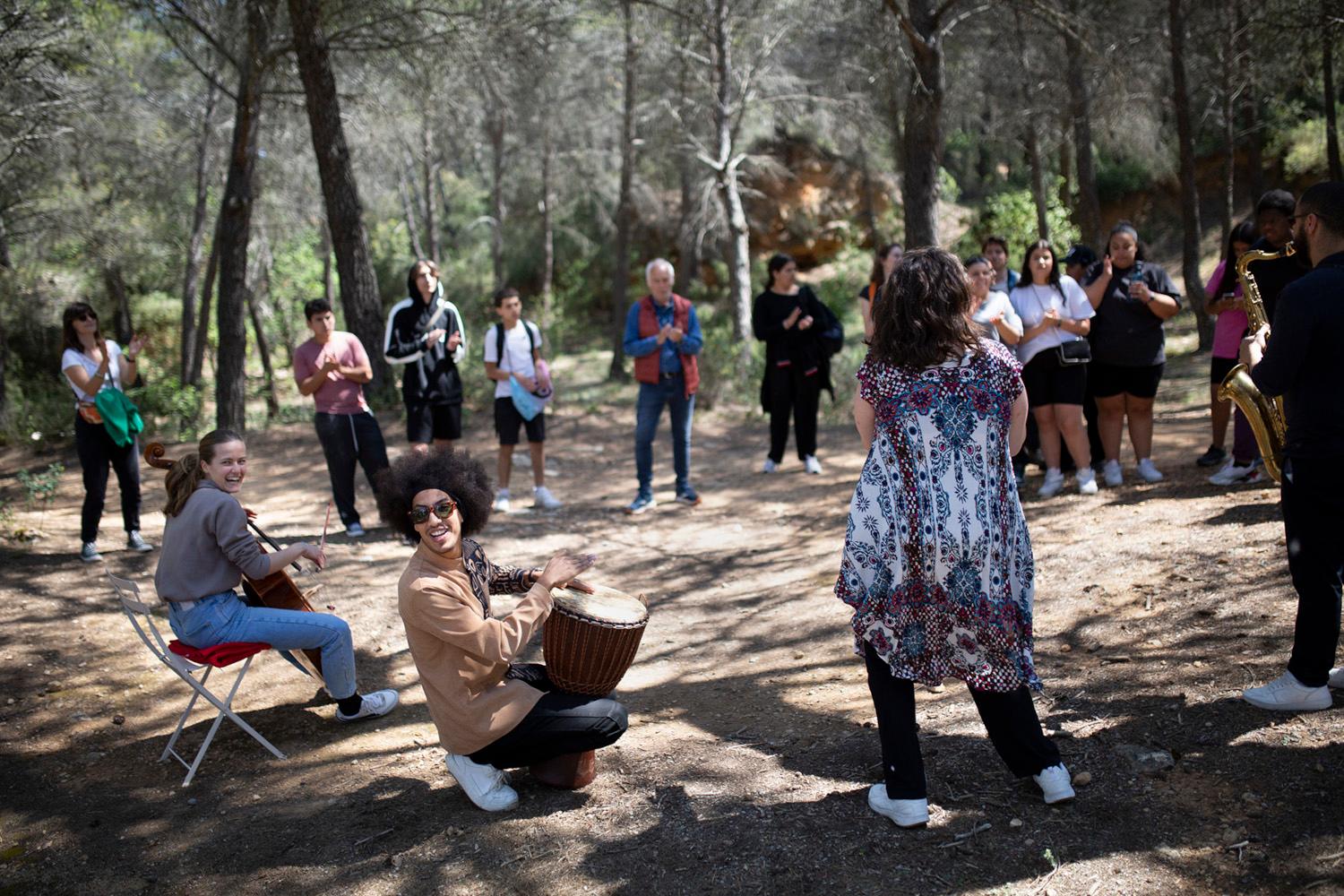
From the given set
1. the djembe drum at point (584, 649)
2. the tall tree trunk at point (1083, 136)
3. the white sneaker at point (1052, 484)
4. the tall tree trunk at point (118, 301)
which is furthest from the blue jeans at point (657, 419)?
the tall tree trunk at point (118, 301)

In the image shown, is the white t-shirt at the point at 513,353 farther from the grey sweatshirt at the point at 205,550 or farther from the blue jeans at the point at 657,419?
the grey sweatshirt at the point at 205,550

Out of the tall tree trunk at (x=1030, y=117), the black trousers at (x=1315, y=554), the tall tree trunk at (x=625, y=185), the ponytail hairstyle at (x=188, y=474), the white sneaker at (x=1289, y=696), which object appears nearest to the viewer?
the black trousers at (x=1315, y=554)

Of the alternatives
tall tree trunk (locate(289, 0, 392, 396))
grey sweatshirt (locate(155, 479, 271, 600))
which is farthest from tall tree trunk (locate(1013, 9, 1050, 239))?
grey sweatshirt (locate(155, 479, 271, 600))

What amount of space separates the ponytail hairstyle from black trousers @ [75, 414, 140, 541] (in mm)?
3249

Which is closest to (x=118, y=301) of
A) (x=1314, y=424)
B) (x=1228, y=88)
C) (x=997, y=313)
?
(x=997, y=313)

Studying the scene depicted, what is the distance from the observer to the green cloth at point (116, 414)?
23.7 ft

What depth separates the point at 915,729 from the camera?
135 inches

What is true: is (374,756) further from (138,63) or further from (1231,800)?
(138,63)

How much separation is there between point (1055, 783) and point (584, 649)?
1.69 meters

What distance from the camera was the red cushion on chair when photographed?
454 centimetres

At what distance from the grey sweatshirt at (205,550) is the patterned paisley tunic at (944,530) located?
2.65 meters

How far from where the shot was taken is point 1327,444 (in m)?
3.61

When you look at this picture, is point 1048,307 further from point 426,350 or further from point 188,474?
point 188,474

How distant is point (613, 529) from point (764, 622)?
2.54m
